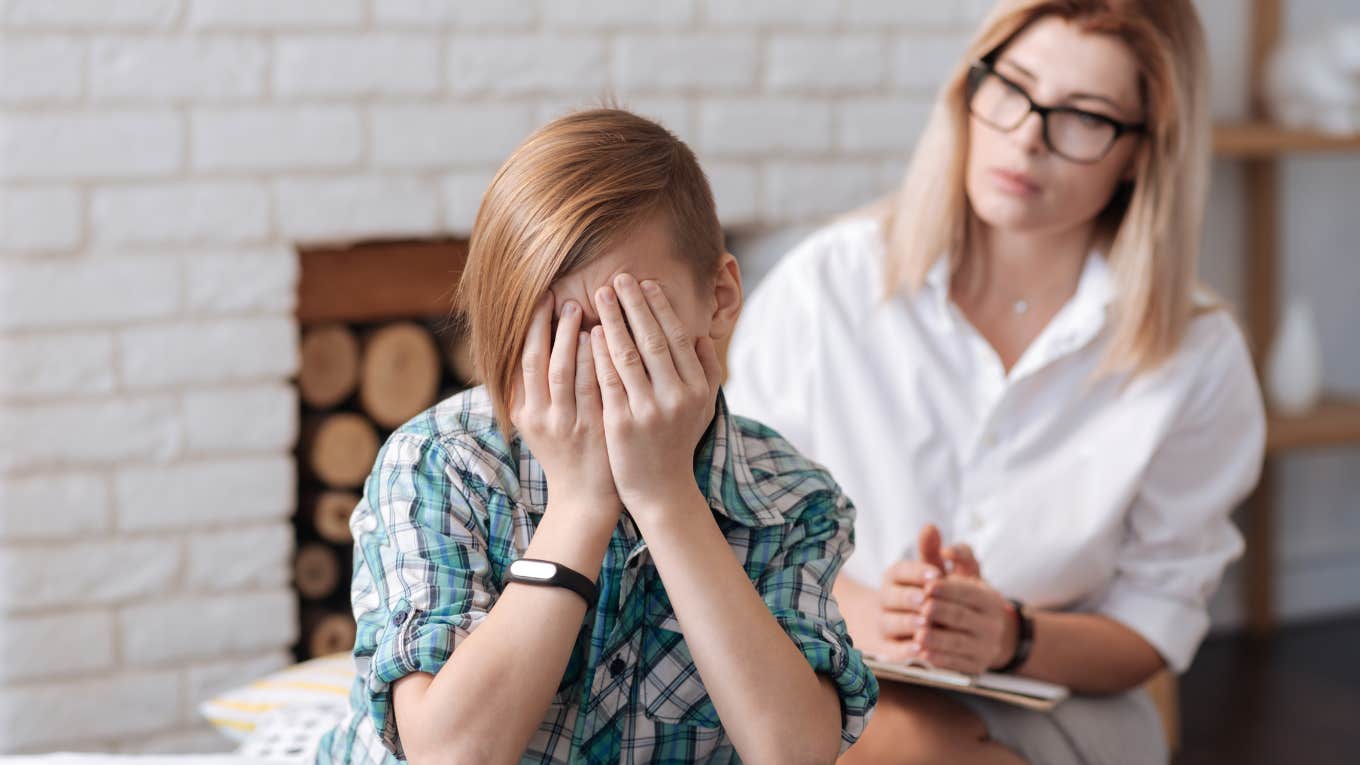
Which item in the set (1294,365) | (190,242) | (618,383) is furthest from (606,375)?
(1294,365)

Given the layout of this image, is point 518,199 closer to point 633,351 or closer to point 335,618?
point 633,351

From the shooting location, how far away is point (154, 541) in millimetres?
2248

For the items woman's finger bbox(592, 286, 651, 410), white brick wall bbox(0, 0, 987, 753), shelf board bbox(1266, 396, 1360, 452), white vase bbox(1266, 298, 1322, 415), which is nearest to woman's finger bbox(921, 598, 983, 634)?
woman's finger bbox(592, 286, 651, 410)

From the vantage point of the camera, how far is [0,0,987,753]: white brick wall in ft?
6.98

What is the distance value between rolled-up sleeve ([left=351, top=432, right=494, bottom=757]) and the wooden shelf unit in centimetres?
220

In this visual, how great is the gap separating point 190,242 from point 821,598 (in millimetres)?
1373

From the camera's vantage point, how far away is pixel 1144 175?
1.76 m

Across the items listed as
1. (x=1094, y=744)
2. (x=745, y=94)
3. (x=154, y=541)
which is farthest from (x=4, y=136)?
(x=1094, y=744)

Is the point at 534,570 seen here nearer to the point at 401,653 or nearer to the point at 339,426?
the point at 401,653

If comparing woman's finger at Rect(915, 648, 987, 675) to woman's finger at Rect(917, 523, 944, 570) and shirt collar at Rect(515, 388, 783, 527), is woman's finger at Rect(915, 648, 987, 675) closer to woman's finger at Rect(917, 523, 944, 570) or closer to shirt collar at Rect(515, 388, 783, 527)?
woman's finger at Rect(917, 523, 944, 570)

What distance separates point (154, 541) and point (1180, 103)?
1599mm

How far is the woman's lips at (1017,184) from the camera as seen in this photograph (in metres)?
1.69

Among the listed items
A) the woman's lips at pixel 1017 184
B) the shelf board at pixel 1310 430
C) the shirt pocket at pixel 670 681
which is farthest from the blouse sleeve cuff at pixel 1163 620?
the shelf board at pixel 1310 430

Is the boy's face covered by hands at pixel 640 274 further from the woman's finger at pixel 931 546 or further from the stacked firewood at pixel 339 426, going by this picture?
the stacked firewood at pixel 339 426
